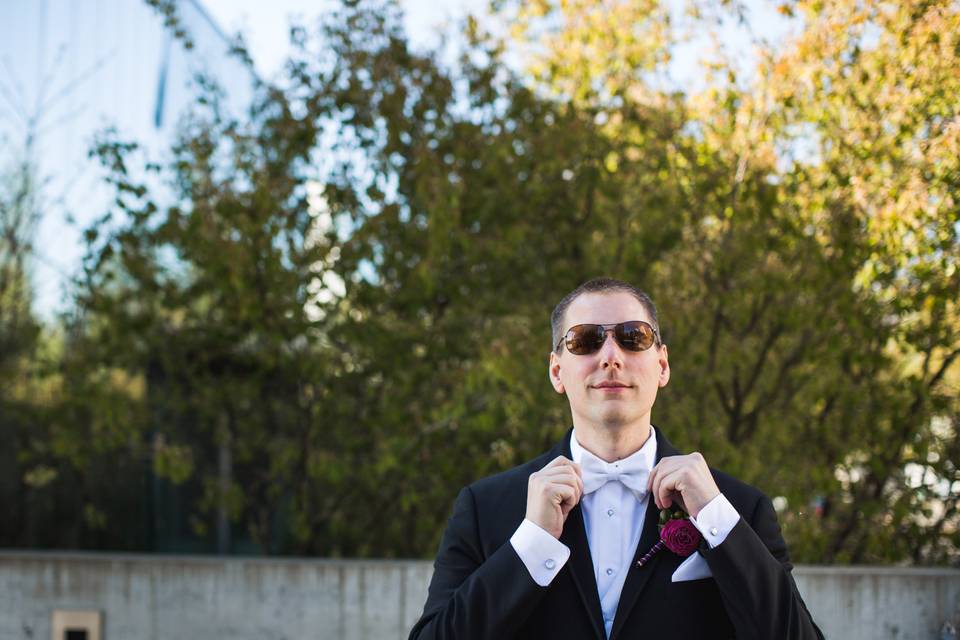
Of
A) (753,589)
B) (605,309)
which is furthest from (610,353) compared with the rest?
(753,589)

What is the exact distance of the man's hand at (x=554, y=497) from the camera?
2.08m

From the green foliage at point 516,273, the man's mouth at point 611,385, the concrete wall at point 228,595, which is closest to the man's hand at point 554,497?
the man's mouth at point 611,385

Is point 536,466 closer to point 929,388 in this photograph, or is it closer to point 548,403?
point 548,403

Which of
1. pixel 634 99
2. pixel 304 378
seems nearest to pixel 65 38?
pixel 304 378

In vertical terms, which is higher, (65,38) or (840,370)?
(65,38)

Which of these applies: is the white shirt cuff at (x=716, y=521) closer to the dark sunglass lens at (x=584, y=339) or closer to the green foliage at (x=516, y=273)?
the dark sunglass lens at (x=584, y=339)

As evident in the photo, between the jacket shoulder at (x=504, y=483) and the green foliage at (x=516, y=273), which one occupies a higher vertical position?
the green foliage at (x=516, y=273)

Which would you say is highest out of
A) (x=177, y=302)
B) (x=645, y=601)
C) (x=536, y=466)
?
(x=177, y=302)

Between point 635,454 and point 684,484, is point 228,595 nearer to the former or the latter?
point 635,454

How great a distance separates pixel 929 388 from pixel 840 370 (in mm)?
569

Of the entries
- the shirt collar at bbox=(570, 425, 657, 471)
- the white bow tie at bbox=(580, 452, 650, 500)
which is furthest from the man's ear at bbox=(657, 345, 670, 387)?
the white bow tie at bbox=(580, 452, 650, 500)

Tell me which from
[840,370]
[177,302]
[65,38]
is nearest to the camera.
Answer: [840,370]

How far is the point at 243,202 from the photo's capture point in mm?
6766

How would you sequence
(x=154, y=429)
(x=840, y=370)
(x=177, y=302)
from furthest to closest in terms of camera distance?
(x=154, y=429) < (x=177, y=302) < (x=840, y=370)
